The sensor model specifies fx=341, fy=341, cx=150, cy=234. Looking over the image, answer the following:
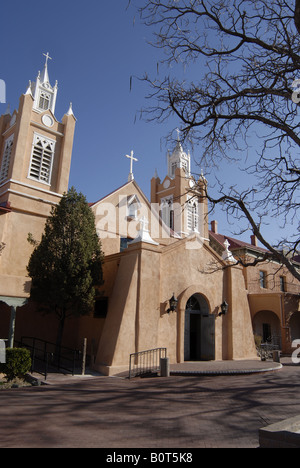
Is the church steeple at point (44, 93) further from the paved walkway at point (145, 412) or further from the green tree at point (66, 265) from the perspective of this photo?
the paved walkway at point (145, 412)

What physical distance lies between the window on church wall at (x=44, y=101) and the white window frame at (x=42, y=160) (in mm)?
2670

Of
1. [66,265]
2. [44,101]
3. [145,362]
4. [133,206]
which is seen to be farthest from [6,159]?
[145,362]

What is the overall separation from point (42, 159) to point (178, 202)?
11.4 m

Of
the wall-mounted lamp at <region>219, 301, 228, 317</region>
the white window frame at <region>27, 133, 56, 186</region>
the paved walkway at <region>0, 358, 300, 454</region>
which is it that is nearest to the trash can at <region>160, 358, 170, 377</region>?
the paved walkway at <region>0, 358, 300, 454</region>

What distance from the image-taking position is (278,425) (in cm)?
478

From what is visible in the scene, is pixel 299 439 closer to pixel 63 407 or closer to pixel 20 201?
pixel 63 407

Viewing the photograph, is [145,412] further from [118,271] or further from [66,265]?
[118,271]

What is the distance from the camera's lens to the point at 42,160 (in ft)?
63.1

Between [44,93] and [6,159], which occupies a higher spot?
[44,93]

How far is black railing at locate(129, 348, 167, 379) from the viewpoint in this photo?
524 inches

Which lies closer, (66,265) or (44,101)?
(66,265)

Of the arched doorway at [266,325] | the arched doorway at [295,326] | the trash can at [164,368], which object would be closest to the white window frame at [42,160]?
the trash can at [164,368]

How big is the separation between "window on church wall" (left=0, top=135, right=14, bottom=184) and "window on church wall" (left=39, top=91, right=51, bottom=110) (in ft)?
9.62

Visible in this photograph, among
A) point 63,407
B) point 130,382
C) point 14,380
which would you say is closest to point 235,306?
point 130,382
